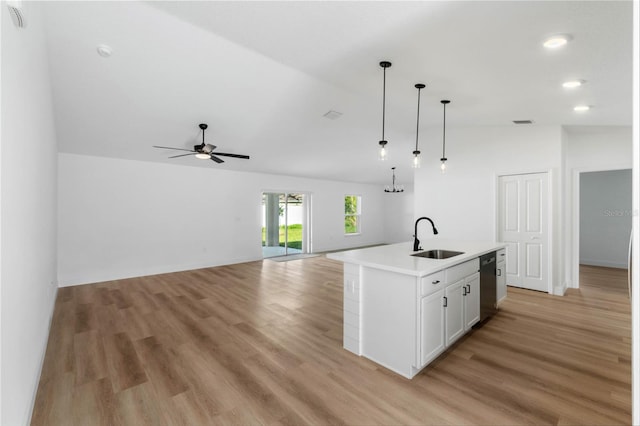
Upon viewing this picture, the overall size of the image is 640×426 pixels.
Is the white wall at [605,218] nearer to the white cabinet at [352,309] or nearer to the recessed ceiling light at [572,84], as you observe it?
the recessed ceiling light at [572,84]

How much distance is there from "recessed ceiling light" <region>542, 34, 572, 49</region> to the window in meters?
8.40

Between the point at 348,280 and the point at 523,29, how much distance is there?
7.79 ft

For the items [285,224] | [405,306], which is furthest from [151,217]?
[405,306]

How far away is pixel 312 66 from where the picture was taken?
10.9 ft

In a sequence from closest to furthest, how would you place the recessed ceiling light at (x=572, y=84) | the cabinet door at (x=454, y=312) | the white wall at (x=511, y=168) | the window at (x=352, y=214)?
the cabinet door at (x=454, y=312)
the recessed ceiling light at (x=572, y=84)
the white wall at (x=511, y=168)
the window at (x=352, y=214)

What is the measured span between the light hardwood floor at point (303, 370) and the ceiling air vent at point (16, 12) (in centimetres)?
234

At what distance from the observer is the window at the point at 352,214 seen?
1072 cm

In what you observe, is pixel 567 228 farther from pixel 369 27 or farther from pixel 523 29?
pixel 369 27

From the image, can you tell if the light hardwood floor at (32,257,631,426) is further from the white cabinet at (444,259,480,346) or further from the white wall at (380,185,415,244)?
the white wall at (380,185,415,244)

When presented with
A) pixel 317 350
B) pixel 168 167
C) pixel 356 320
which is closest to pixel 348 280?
pixel 356 320

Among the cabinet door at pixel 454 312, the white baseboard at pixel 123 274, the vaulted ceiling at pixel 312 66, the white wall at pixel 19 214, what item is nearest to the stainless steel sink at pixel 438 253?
the cabinet door at pixel 454 312

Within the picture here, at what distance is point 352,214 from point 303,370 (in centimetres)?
854

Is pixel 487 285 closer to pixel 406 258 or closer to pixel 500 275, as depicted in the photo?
pixel 500 275

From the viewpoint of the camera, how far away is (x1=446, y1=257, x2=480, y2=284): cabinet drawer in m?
2.71
